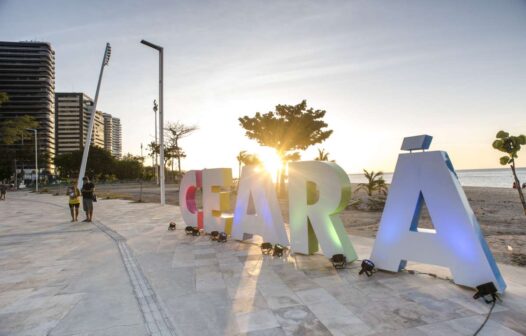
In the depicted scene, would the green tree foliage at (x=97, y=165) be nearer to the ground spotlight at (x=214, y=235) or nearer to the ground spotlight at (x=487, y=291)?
the ground spotlight at (x=214, y=235)

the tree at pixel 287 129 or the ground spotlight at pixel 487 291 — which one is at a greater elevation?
the tree at pixel 287 129

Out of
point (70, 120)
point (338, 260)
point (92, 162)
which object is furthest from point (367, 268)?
point (70, 120)

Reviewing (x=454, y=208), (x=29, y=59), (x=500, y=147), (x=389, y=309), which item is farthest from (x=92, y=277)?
(x=29, y=59)

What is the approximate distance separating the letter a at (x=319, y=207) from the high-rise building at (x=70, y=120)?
182010 millimetres

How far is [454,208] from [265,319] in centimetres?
382

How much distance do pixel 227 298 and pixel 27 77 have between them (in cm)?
13403

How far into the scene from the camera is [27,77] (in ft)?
350

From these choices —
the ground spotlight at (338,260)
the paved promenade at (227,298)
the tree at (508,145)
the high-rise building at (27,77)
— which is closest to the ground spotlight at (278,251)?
the paved promenade at (227,298)

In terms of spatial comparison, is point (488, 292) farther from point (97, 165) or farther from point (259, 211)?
point (97, 165)

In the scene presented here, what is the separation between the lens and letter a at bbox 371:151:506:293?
17.2 ft

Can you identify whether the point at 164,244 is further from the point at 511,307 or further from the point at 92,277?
the point at 511,307

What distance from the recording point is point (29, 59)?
10231 centimetres

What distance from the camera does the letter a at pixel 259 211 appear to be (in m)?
8.28

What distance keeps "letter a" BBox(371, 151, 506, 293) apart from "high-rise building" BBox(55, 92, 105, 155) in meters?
184
